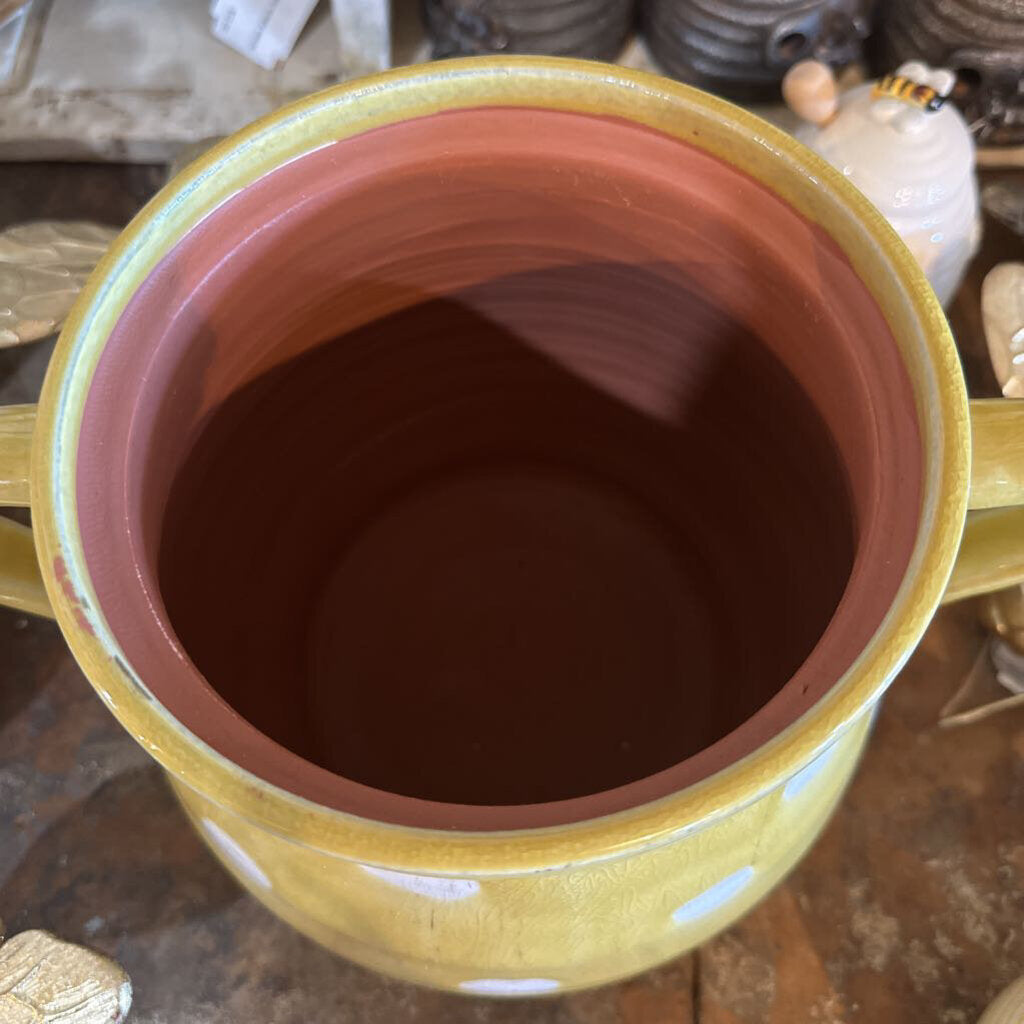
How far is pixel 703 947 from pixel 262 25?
81cm

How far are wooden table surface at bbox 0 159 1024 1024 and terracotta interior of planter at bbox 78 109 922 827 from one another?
107 mm

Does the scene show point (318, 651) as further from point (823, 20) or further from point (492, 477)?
point (823, 20)

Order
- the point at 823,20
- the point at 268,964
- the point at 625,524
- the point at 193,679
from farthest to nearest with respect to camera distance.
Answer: the point at 823,20 < the point at 625,524 < the point at 268,964 < the point at 193,679

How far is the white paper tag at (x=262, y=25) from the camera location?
91 centimetres

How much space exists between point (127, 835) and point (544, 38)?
662 mm

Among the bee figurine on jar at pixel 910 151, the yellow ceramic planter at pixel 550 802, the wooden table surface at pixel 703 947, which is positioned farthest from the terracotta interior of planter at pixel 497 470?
the bee figurine on jar at pixel 910 151

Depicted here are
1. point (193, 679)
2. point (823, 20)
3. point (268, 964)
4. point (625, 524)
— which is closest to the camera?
point (193, 679)

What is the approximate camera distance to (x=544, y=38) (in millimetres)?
843

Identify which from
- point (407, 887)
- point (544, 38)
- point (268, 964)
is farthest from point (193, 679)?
point (544, 38)

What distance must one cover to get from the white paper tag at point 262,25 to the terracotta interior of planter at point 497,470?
17.9 inches

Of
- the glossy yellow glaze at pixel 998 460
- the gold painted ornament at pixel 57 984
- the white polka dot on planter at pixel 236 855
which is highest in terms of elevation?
the glossy yellow glaze at pixel 998 460

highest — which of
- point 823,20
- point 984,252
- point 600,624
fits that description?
point 823,20

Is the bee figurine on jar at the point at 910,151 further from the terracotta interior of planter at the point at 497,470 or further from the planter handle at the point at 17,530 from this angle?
the planter handle at the point at 17,530

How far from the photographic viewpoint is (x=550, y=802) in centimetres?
Answer: 42
